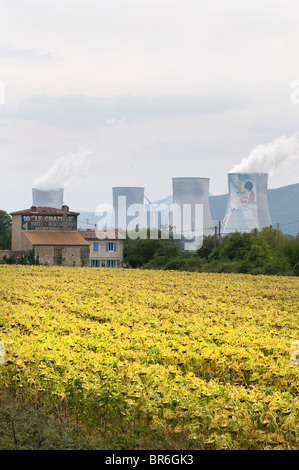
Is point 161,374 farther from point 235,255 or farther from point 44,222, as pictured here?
point 44,222

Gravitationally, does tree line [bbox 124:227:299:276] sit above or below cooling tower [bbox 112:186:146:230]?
below

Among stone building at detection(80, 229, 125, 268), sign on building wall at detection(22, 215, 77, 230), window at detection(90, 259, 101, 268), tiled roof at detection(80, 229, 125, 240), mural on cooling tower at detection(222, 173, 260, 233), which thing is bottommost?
window at detection(90, 259, 101, 268)

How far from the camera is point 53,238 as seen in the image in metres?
70.7

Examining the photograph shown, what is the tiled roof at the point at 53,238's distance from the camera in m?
69.3

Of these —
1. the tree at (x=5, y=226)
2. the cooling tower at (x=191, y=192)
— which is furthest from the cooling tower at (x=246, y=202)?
the tree at (x=5, y=226)

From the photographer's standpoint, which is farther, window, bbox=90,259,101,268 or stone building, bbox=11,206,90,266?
window, bbox=90,259,101,268

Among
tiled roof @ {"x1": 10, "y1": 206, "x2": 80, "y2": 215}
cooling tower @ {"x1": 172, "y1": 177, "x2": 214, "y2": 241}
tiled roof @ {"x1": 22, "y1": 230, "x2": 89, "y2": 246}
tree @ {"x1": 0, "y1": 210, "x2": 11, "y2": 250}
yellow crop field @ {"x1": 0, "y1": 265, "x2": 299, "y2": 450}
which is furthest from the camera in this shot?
cooling tower @ {"x1": 172, "y1": 177, "x2": 214, "y2": 241}

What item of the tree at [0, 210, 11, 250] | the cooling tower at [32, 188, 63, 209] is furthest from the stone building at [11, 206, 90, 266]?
the cooling tower at [32, 188, 63, 209]

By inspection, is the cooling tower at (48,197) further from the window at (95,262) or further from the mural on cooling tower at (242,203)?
the window at (95,262)

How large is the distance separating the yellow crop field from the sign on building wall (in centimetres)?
5310

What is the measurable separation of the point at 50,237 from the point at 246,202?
283 ft

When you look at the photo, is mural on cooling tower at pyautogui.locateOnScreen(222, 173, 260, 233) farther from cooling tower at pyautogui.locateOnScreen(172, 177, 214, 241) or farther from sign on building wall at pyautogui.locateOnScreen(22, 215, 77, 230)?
sign on building wall at pyautogui.locateOnScreen(22, 215, 77, 230)

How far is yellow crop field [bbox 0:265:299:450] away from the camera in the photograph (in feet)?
27.5

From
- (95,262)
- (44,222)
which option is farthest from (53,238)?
(95,262)
